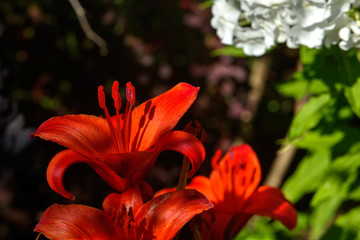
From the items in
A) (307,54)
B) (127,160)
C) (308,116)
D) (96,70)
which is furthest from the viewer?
(96,70)

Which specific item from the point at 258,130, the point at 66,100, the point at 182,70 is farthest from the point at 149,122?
the point at 258,130

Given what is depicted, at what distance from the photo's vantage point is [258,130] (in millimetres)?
4047

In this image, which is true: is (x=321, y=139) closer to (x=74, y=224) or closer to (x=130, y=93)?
(x=130, y=93)

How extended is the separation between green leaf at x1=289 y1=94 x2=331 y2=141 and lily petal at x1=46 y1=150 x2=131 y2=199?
2.30 ft

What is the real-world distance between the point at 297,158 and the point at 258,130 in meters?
0.43

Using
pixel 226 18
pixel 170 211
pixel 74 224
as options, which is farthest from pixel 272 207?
pixel 226 18

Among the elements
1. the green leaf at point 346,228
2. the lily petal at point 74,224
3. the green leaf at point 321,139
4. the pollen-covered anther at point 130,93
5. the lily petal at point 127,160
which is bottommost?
the green leaf at point 346,228

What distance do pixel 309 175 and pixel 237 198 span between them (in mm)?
771

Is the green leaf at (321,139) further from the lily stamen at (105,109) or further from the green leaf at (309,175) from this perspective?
the lily stamen at (105,109)

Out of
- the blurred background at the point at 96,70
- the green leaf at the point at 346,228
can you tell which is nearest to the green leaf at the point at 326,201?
the green leaf at the point at 346,228

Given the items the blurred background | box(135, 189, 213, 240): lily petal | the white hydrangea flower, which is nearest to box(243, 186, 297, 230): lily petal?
box(135, 189, 213, 240): lily petal

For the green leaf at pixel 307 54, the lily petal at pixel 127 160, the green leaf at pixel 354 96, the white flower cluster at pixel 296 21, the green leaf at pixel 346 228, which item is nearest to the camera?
the lily petal at pixel 127 160

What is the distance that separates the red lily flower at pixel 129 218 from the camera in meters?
0.83

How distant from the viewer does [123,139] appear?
3.09 ft
